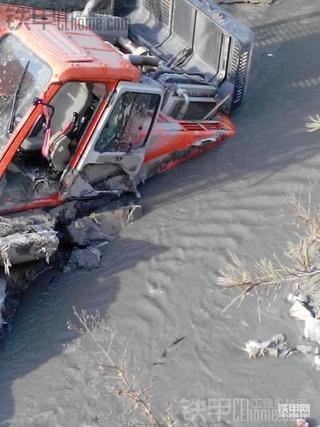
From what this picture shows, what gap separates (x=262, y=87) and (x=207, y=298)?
3.88 m

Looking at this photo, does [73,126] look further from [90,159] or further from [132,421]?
[132,421]

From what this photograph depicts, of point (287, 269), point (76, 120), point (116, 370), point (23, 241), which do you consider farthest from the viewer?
point (76, 120)

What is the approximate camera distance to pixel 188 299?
279 inches

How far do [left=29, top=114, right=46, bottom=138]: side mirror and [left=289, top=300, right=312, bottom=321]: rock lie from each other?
2691mm

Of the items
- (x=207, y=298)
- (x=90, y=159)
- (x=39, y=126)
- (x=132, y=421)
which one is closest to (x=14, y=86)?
(x=39, y=126)

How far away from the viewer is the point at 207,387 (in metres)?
6.25

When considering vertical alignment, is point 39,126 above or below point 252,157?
above

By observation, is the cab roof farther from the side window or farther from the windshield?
the side window

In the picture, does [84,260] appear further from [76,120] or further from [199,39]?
[199,39]

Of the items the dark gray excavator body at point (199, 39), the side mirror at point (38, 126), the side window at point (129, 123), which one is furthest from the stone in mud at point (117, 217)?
the dark gray excavator body at point (199, 39)

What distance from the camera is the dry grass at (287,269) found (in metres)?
5.84

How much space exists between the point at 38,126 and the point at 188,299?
6.66 ft

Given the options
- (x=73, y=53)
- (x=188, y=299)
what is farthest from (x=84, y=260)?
(x=73, y=53)

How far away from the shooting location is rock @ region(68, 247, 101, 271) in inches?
290
